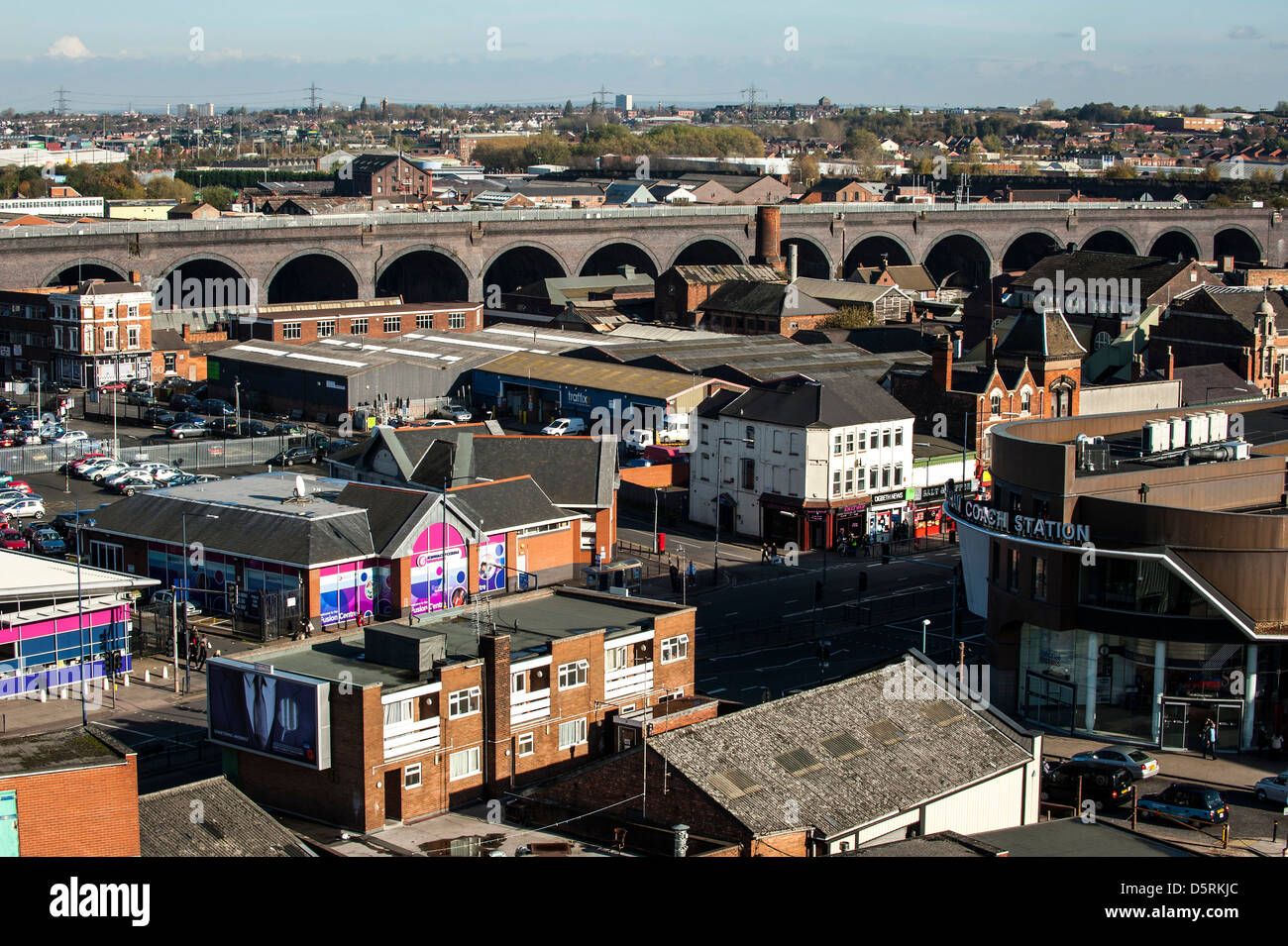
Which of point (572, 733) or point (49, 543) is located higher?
point (572, 733)

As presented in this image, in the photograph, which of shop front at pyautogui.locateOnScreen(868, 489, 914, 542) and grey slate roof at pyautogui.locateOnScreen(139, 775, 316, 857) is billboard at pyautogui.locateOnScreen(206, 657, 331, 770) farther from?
shop front at pyautogui.locateOnScreen(868, 489, 914, 542)

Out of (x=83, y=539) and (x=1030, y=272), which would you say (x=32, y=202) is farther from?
(x=83, y=539)

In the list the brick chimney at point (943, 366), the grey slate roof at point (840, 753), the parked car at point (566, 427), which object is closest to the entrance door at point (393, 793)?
the grey slate roof at point (840, 753)

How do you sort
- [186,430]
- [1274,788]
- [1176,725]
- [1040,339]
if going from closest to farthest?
[1274,788], [1176,725], [1040,339], [186,430]

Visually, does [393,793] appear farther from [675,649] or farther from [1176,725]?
[1176,725]

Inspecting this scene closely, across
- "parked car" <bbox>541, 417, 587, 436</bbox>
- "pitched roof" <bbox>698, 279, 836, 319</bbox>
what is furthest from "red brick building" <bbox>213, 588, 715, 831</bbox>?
"pitched roof" <bbox>698, 279, 836, 319</bbox>

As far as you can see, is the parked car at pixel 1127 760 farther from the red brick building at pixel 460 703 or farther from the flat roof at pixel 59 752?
the flat roof at pixel 59 752

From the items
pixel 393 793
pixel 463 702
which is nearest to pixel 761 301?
pixel 463 702
